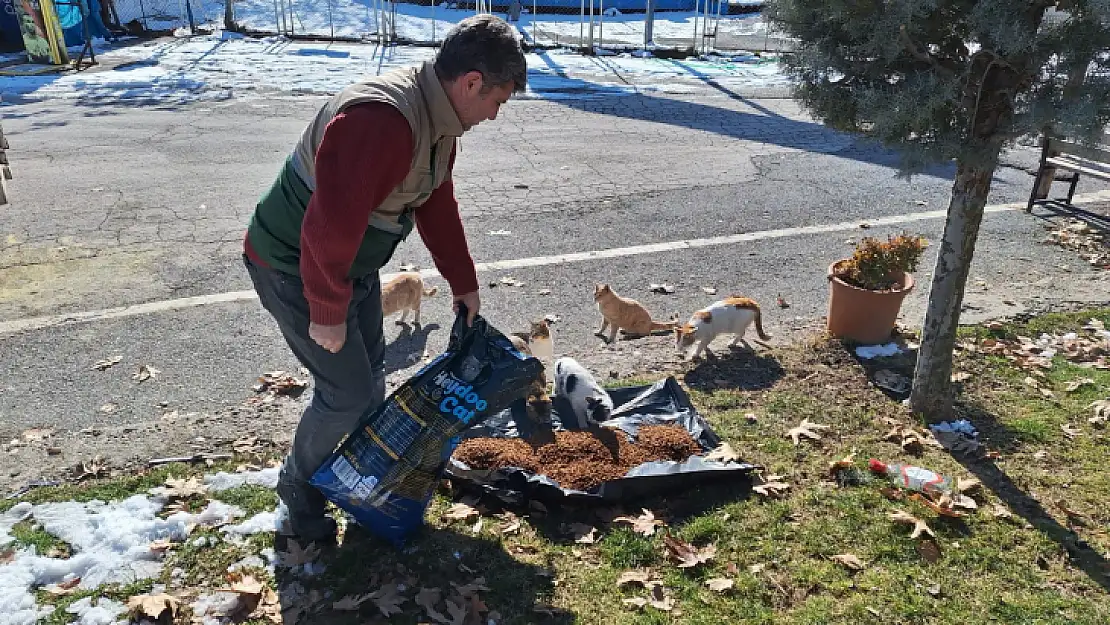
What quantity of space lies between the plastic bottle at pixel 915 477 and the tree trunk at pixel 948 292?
0.60 meters

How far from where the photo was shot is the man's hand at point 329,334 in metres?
2.62

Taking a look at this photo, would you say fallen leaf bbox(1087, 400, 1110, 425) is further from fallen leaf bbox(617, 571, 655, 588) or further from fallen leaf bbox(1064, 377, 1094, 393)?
fallen leaf bbox(617, 571, 655, 588)

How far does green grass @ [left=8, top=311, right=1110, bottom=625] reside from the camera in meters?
3.11

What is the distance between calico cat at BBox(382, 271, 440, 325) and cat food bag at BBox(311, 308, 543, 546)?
7.67ft

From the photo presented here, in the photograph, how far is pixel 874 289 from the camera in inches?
207

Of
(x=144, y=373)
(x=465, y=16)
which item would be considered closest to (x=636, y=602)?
(x=144, y=373)

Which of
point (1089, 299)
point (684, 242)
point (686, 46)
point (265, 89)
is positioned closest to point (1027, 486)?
point (1089, 299)

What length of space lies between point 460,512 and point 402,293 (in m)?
2.31

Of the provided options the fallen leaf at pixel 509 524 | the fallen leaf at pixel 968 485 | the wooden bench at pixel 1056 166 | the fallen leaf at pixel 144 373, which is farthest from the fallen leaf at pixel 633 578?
the wooden bench at pixel 1056 166

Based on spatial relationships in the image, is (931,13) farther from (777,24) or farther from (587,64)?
(587,64)

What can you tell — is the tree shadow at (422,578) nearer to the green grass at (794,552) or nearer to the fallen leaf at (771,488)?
the green grass at (794,552)

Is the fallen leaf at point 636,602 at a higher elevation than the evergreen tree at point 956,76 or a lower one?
lower

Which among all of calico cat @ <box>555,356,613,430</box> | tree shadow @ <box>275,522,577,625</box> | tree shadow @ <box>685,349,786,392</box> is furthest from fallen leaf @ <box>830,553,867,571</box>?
tree shadow @ <box>685,349,786,392</box>

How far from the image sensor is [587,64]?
17812 mm
